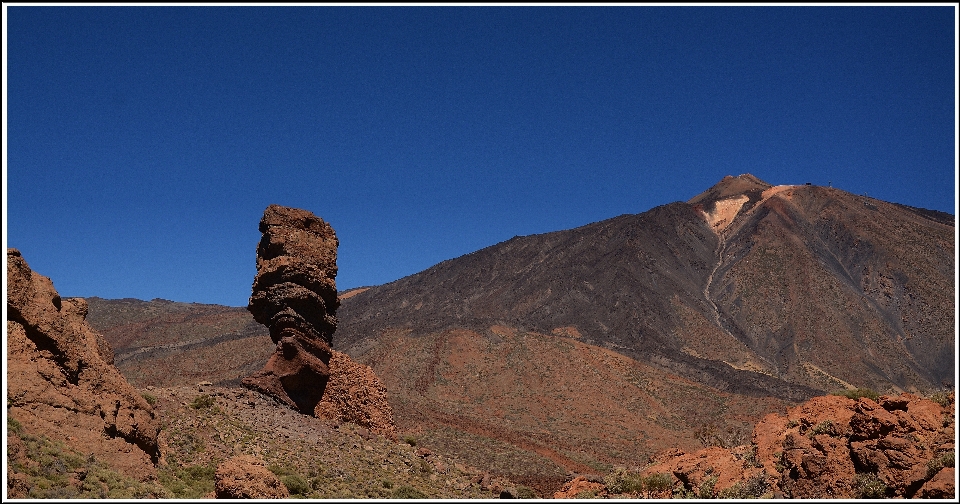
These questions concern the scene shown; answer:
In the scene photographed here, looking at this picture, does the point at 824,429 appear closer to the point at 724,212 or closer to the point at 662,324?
the point at 662,324

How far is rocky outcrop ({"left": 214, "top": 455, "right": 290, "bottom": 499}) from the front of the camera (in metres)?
12.3

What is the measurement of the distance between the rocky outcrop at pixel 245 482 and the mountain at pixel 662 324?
15574mm

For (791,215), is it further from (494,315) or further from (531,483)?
(531,483)

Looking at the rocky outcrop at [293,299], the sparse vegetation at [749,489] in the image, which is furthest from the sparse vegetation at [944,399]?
the rocky outcrop at [293,299]

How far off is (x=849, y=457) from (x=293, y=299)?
540 inches

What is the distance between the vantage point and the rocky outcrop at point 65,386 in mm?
12445

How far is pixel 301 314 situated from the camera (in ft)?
68.8

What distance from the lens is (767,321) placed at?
78062mm

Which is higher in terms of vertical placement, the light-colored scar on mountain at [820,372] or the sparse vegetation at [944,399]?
the light-colored scar on mountain at [820,372]

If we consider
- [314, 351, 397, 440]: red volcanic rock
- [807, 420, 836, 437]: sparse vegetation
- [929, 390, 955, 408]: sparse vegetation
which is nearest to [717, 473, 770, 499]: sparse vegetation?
[807, 420, 836, 437]: sparse vegetation

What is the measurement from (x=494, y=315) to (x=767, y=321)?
1059 inches

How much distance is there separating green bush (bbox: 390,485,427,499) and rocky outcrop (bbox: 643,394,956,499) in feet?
17.9

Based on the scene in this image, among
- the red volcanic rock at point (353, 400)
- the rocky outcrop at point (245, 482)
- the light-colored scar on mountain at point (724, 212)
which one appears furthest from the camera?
the light-colored scar on mountain at point (724, 212)

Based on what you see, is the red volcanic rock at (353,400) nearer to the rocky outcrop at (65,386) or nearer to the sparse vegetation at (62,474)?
the rocky outcrop at (65,386)
